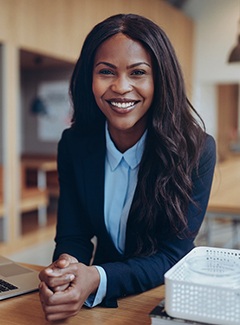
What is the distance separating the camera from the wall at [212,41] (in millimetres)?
7332

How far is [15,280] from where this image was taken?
114 centimetres

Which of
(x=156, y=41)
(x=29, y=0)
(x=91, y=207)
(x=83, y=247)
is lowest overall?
(x=83, y=247)

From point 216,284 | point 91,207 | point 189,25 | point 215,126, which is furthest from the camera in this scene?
point 215,126

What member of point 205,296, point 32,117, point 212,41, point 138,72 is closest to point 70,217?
point 138,72

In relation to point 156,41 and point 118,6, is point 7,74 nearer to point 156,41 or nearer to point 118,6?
point 118,6

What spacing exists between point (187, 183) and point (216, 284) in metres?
0.42

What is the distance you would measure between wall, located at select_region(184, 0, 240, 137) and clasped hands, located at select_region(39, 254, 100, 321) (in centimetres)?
654

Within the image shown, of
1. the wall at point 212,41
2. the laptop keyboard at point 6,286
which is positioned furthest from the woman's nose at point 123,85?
the wall at point 212,41

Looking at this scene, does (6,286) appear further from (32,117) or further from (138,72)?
(32,117)

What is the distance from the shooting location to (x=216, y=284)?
78cm

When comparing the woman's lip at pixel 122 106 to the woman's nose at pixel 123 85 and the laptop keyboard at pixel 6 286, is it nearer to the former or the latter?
the woman's nose at pixel 123 85

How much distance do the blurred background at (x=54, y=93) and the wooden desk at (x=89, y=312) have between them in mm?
800

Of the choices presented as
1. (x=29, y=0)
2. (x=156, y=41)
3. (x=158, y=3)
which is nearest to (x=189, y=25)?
(x=158, y=3)

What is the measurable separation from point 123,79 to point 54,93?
5056 mm
